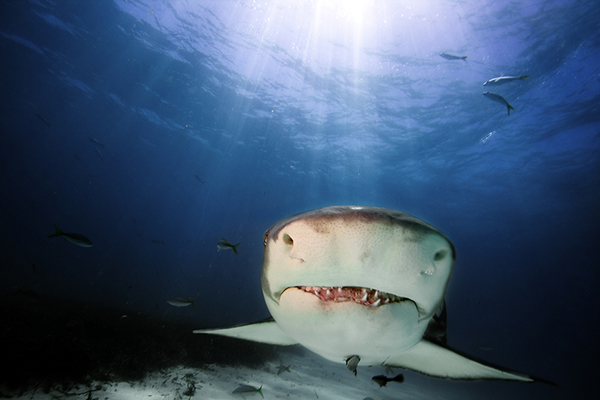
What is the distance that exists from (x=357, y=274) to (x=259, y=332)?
6.55ft

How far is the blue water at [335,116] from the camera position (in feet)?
42.3

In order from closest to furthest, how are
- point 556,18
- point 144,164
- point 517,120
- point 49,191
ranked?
1. point 556,18
2. point 517,120
3. point 144,164
4. point 49,191

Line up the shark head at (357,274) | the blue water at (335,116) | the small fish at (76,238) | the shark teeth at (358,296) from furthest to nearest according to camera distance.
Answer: the blue water at (335,116) < the small fish at (76,238) < the shark teeth at (358,296) < the shark head at (357,274)

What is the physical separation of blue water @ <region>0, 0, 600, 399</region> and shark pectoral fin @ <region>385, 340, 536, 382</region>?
37.6 inches

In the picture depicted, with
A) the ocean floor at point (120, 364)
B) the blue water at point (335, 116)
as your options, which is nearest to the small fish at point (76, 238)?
the ocean floor at point (120, 364)

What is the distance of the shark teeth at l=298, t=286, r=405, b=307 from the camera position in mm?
1255

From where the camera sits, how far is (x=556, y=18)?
10.7 metres

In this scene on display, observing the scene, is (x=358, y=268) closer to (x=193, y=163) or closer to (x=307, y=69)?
(x=307, y=69)

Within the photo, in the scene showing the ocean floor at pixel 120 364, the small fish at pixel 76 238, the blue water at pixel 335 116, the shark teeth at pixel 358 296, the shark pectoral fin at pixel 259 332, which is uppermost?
the blue water at pixel 335 116

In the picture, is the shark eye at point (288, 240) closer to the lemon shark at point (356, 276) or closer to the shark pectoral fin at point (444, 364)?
the lemon shark at point (356, 276)

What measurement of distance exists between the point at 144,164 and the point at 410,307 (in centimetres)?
4478

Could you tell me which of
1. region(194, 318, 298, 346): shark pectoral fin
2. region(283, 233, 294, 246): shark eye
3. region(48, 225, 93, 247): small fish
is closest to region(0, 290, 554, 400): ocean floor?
region(48, 225, 93, 247): small fish

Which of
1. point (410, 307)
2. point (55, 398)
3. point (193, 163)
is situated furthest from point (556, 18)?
point (193, 163)

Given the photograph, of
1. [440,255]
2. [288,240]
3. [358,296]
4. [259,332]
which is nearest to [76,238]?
[259,332]
